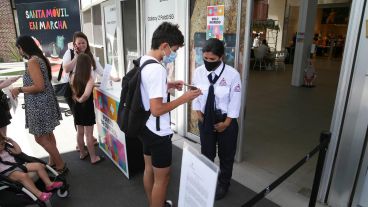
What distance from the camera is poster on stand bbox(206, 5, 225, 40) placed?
321 centimetres

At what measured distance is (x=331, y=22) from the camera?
55.1ft

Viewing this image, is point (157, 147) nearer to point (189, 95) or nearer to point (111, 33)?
point (189, 95)

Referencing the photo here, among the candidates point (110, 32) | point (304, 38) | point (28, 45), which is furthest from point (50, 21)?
point (304, 38)

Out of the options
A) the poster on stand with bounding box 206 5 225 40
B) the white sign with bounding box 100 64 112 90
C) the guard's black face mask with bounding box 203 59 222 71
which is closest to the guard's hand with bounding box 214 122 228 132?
the guard's black face mask with bounding box 203 59 222 71

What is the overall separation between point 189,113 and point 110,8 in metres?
3.65

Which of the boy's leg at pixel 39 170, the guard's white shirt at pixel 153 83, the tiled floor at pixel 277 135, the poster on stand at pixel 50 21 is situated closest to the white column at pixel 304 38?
the tiled floor at pixel 277 135

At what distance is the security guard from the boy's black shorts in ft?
1.92

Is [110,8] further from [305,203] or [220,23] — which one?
[305,203]

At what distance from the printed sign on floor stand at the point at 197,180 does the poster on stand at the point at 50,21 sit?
17.5 ft

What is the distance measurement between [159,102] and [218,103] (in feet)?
2.66

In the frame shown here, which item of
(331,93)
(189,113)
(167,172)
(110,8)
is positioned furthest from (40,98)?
(331,93)

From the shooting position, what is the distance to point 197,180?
4.15 feet

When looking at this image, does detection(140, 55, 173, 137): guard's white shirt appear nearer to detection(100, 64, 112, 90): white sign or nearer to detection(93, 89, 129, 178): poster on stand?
detection(93, 89, 129, 178): poster on stand

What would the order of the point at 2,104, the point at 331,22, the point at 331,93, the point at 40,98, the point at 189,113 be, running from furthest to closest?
the point at 331,22, the point at 331,93, the point at 189,113, the point at 2,104, the point at 40,98
